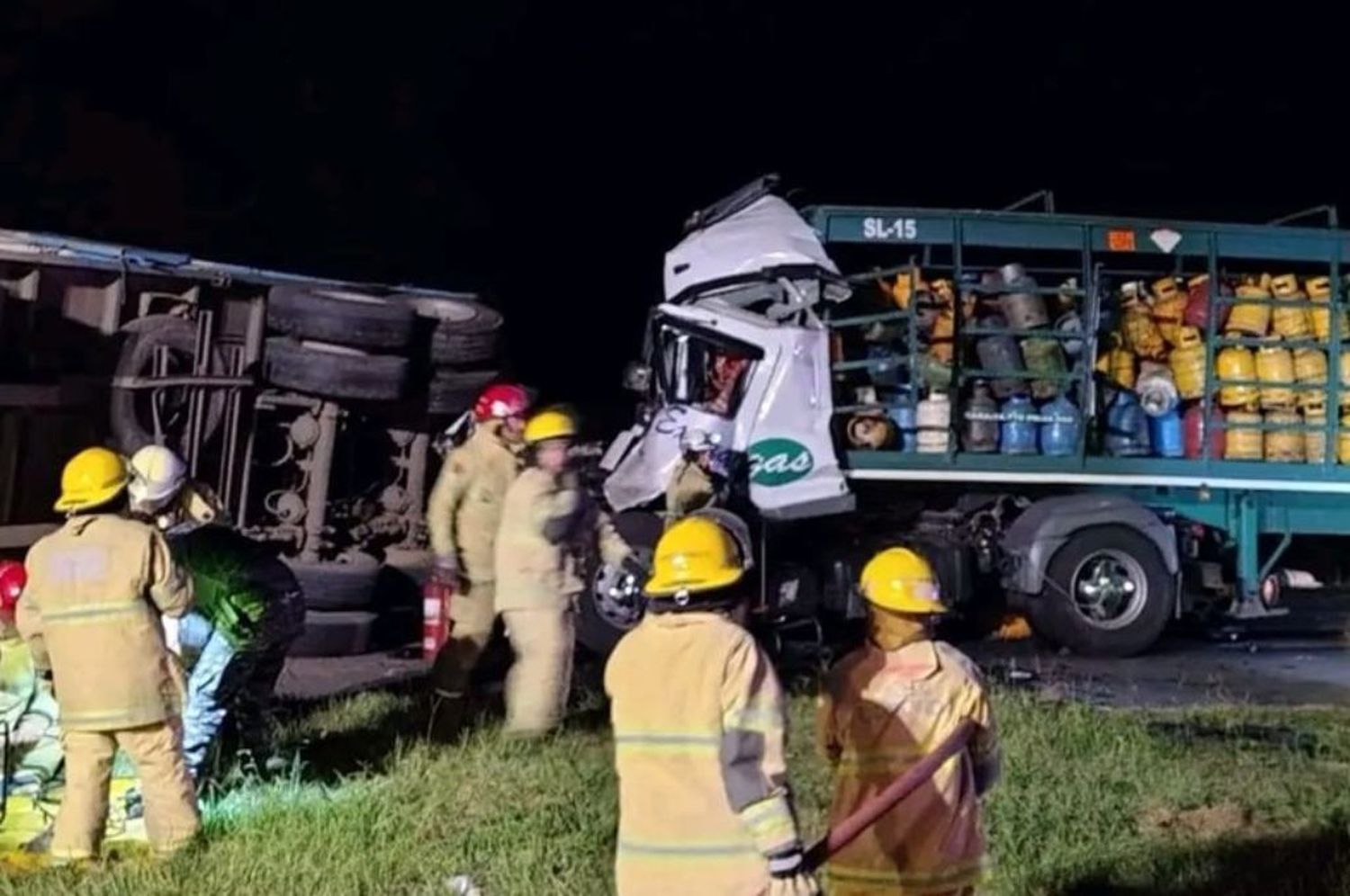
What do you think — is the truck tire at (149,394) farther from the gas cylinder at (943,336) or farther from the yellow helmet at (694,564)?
the yellow helmet at (694,564)

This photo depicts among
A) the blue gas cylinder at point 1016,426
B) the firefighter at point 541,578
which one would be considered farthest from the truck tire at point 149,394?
the blue gas cylinder at point 1016,426

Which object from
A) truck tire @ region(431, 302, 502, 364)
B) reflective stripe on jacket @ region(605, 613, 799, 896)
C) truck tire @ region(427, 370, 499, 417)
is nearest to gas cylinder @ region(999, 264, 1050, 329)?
truck tire @ region(431, 302, 502, 364)

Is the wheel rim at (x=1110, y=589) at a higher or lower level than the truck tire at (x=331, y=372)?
lower

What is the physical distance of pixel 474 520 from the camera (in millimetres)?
8961

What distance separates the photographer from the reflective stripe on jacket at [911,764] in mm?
4809

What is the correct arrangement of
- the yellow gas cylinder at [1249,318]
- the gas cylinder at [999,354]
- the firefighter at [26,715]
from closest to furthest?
the firefighter at [26,715] → the gas cylinder at [999,354] → the yellow gas cylinder at [1249,318]

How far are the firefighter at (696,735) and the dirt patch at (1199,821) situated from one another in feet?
10.5

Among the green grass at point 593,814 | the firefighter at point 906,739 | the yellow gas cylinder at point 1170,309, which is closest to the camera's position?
the firefighter at point 906,739

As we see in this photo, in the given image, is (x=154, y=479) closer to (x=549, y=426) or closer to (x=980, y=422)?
(x=549, y=426)

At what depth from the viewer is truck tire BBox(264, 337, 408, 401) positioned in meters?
11.5

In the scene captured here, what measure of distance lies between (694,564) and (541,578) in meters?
3.80

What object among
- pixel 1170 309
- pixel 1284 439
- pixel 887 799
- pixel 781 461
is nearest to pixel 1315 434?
pixel 1284 439

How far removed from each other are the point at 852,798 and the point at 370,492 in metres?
7.57

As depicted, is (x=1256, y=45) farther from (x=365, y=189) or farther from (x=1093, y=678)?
(x=1093, y=678)
